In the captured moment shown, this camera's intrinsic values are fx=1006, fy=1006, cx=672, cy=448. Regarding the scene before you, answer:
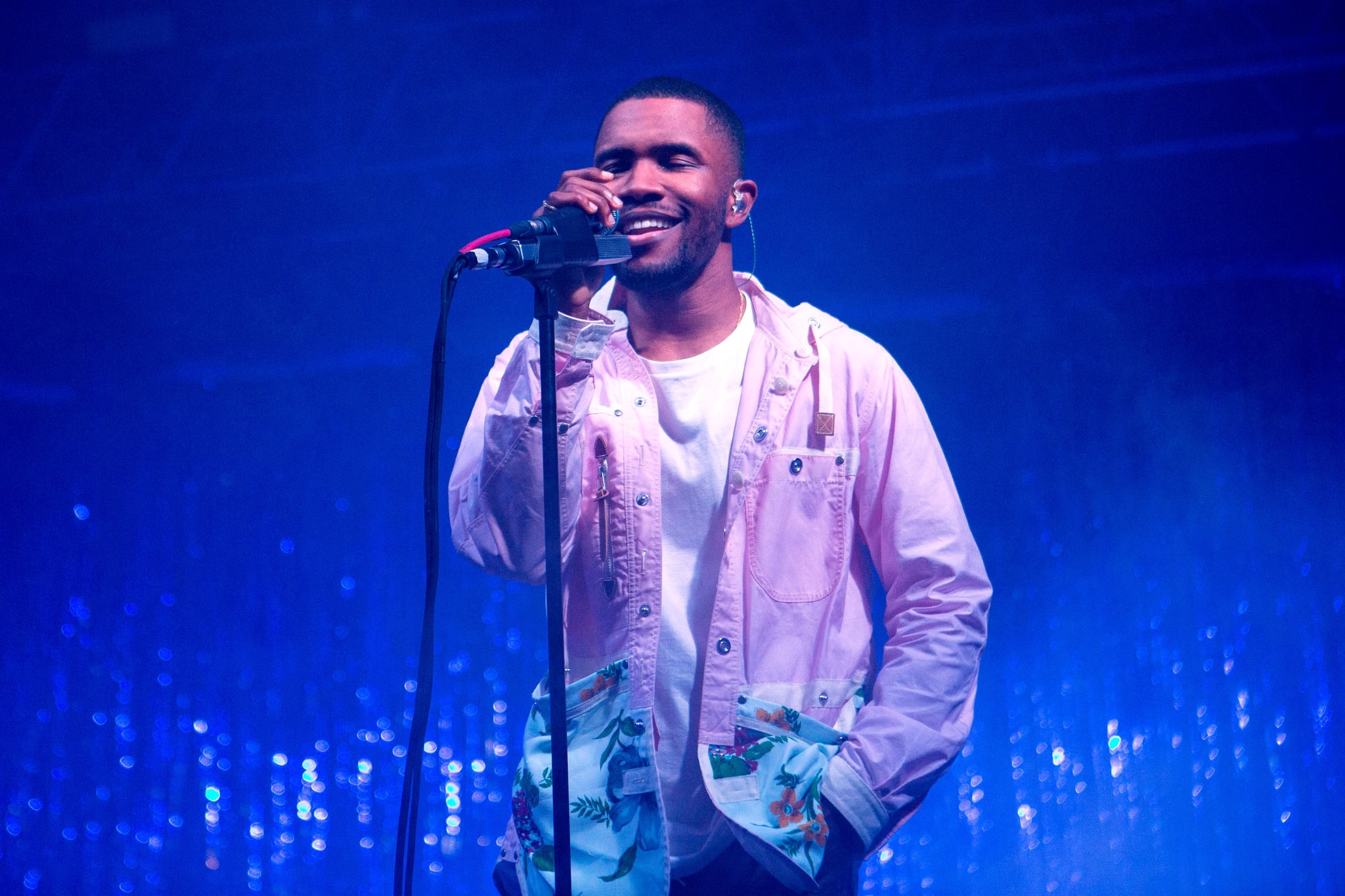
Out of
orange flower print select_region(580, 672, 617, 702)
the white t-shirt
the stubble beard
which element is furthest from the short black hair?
orange flower print select_region(580, 672, 617, 702)

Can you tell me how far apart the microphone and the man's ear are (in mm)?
521

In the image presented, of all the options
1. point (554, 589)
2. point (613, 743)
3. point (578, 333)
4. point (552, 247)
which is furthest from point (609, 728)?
point (552, 247)

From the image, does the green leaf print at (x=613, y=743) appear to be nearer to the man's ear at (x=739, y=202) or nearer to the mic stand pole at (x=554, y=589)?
the mic stand pole at (x=554, y=589)

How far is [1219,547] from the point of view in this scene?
130 inches

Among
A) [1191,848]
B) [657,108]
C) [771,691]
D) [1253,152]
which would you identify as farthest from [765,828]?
[1253,152]

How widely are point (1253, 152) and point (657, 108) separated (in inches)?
107

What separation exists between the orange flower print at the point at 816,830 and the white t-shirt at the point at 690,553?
0.11 m

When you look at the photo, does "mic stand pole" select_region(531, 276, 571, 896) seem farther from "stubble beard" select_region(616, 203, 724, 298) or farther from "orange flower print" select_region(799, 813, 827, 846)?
"stubble beard" select_region(616, 203, 724, 298)

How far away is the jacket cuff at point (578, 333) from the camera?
1.21m

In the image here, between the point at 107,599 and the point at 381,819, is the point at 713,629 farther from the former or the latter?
the point at 107,599

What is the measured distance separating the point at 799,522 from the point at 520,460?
0.39m

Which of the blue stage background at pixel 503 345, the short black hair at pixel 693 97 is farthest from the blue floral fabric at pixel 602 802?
the blue stage background at pixel 503 345

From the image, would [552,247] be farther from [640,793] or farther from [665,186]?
[640,793]

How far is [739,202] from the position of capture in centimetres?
161
